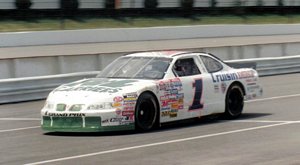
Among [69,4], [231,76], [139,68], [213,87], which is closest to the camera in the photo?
[139,68]

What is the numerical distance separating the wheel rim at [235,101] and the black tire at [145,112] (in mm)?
2322

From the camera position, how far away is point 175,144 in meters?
10.6

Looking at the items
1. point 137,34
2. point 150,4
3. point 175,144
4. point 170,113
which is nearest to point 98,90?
point 170,113

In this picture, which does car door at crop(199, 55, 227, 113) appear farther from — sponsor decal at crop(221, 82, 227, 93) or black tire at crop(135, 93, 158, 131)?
black tire at crop(135, 93, 158, 131)

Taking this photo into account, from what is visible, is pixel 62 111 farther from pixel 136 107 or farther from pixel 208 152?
Result: pixel 208 152

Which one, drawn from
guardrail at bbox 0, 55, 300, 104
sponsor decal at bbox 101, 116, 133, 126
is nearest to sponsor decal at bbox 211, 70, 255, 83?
sponsor decal at bbox 101, 116, 133, 126

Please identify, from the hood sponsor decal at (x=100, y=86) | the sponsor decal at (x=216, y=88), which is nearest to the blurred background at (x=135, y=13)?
the sponsor decal at (x=216, y=88)

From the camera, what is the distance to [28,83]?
19578mm

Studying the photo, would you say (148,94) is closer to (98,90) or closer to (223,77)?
(98,90)

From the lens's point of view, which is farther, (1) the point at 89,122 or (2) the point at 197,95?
(2) the point at 197,95

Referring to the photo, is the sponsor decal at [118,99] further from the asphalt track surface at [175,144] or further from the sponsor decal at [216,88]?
the sponsor decal at [216,88]

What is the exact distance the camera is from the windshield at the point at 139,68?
12.5 meters

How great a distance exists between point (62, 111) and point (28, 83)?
8275 millimetres

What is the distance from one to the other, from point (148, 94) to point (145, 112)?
31 centimetres
